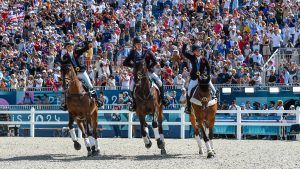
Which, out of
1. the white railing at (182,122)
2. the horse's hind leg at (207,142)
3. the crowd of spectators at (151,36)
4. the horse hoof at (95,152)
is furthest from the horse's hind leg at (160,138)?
the crowd of spectators at (151,36)

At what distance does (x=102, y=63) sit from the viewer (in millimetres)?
36562

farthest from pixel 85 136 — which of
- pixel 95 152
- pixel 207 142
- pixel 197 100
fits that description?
pixel 207 142

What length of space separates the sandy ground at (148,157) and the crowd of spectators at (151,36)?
29.3ft

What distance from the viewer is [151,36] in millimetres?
38094

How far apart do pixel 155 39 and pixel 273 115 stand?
373 inches

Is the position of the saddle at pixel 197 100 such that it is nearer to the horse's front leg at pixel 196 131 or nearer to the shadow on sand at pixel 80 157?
the horse's front leg at pixel 196 131

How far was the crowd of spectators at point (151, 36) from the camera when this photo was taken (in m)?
34.7

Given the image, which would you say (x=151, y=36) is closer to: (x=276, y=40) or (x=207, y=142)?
(x=276, y=40)

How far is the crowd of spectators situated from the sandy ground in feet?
29.3

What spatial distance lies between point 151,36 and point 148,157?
18.1 m

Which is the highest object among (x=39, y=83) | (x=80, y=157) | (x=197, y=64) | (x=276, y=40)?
(x=276, y=40)

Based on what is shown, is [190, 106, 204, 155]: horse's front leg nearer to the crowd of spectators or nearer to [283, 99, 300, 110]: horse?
[283, 99, 300, 110]: horse

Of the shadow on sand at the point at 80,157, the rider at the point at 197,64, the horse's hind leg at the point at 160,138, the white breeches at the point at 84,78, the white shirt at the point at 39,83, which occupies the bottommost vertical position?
the shadow on sand at the point at 80,157

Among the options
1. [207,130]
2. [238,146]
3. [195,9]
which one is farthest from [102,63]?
[207,130]
